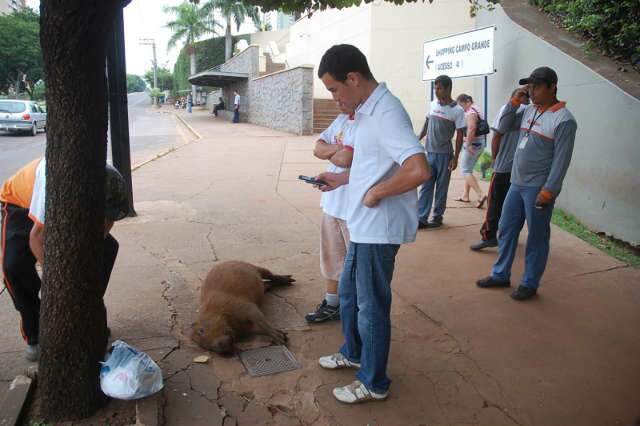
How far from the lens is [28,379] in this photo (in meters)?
2.82

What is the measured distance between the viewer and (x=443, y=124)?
6.33 metres

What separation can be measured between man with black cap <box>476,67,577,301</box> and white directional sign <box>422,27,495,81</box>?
5.34 m

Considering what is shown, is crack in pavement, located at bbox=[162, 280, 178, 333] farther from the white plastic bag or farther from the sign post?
the sign post

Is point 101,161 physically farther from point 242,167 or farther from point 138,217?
point 242,167

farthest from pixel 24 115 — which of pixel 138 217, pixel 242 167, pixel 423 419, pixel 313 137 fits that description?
pixel 423 419

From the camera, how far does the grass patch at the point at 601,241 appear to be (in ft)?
18.3

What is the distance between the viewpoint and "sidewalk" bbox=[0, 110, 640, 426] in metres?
2.84

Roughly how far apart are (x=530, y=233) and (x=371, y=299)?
2.29 m

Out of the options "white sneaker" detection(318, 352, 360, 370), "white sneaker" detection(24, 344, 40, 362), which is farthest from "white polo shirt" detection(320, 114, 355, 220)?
"white sneaker" detection(24, 344, 40, 362)

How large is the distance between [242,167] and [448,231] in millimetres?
6708

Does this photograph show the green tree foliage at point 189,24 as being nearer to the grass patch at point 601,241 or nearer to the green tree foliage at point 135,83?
the grass patch at point 601,241

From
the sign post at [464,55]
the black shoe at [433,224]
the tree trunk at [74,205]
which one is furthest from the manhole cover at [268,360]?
the sign post at [464,55]

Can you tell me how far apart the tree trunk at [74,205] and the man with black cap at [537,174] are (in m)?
3.33

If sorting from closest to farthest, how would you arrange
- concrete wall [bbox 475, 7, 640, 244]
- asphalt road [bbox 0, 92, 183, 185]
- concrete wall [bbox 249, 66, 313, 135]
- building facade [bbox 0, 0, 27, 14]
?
concrete wall [bbox 475, 7, 640, 244] < asphalt road [bbox 0, 92, 183, 185] < concrete wall [bbox 249, 66, 313, 135] < building facade [bbox 0, 0, 27, 14]
